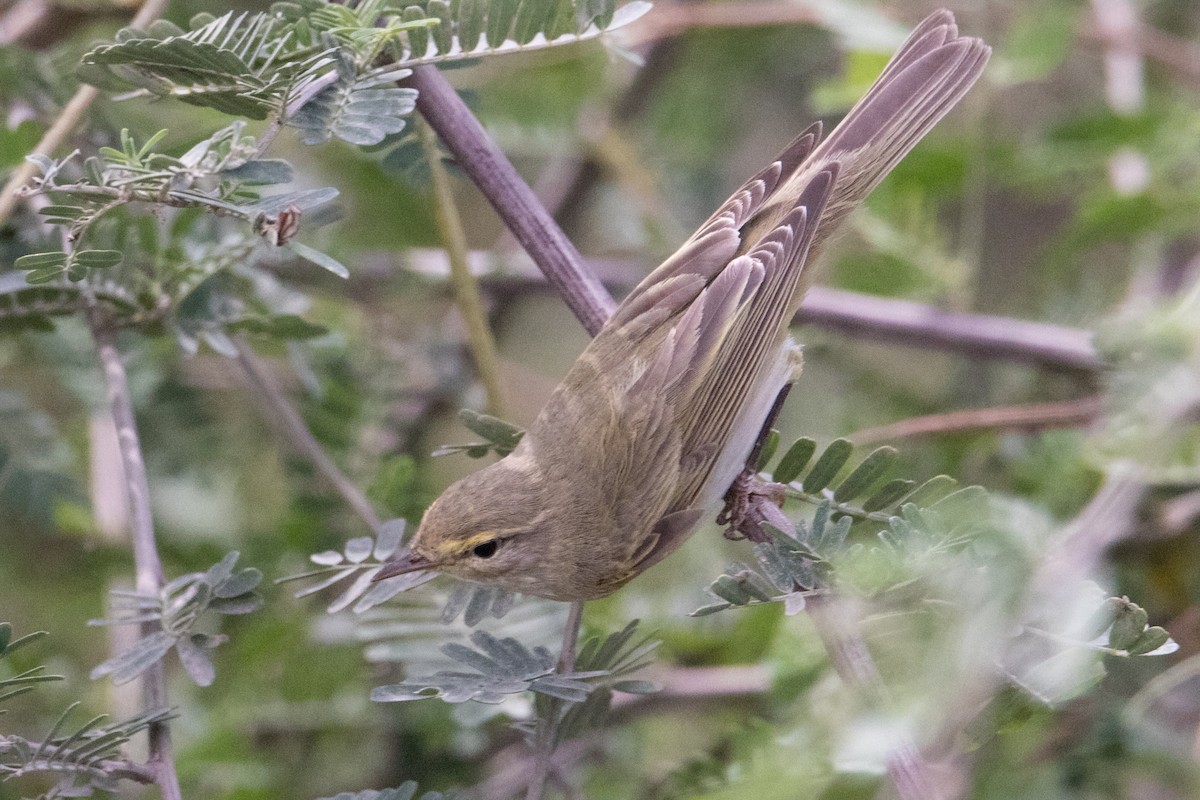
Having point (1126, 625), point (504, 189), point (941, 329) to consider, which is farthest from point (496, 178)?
point (941, 329)

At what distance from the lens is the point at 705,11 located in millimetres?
3920

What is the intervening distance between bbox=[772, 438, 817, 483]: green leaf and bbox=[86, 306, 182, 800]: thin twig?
3.65 feet

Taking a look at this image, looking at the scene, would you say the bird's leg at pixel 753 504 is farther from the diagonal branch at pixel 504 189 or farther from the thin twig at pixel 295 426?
the thin twig at pixel 295 426

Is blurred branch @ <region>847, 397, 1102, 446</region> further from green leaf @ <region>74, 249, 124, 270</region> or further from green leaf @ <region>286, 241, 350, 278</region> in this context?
green leaf @ <region>74, 249, 124, 270</region>

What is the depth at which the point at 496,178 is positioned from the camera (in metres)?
1.96

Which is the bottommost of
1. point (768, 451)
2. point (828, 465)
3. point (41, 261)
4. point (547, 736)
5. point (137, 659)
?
point (547, 736)

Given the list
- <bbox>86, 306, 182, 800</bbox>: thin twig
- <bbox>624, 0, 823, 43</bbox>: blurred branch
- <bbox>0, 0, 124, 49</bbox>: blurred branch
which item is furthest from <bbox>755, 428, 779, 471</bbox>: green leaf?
<bbox>0, 0, 124, 49</bbox>: blurred branch

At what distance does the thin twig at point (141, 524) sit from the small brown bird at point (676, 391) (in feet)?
1.92

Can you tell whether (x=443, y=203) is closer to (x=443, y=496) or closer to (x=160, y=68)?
(x=443, y=496)

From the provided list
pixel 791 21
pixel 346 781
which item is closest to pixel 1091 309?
pixel 791 21

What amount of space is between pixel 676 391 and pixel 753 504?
0.35 metres

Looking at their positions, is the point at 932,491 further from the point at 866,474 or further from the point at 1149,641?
the point at 1149,641

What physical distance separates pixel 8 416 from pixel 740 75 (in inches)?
113

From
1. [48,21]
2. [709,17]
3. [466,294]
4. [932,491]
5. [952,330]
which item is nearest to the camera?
[932,491]
